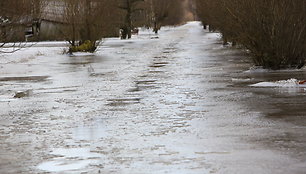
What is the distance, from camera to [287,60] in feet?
82.9

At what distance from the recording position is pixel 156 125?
41.8ft

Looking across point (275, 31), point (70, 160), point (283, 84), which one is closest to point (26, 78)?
point (275, 31)

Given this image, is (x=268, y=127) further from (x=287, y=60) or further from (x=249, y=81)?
(x=287, y=60)

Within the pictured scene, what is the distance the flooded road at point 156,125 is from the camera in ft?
30.1

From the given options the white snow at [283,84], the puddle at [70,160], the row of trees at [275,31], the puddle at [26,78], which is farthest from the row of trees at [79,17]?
the puddle at [70,160]

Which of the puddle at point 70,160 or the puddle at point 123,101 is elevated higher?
the puddle at point 70,160

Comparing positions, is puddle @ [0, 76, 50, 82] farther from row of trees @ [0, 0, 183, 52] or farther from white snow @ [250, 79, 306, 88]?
white snow @ [250, 79, 306, 88]

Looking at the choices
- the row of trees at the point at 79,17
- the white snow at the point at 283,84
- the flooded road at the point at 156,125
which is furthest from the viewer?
the row of trees at the point at 79,17

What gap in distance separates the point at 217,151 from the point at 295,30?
15444mm

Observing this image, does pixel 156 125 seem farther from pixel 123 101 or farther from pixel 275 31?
pixel 275 31

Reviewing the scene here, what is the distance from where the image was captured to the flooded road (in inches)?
361

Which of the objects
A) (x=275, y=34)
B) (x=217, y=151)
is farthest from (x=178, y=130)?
(x=275, y=34)

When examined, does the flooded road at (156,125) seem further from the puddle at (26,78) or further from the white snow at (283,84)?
the puddle at (26,78)

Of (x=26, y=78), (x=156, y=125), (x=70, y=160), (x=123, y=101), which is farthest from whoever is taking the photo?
(x=26, y=78)
